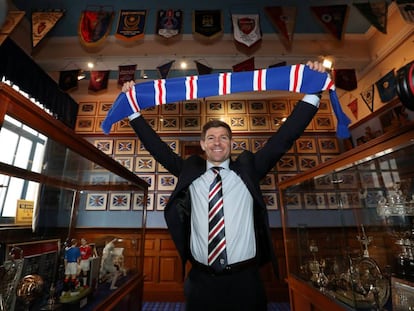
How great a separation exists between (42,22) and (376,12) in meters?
5.05

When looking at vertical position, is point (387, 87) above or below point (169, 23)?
below

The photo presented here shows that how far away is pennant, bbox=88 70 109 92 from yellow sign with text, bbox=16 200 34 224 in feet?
13.2

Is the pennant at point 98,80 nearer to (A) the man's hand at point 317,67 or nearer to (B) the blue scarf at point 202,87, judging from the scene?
(B) the blue scarf at point 202,87

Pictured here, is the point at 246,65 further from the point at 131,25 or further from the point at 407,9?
the point at 407,9

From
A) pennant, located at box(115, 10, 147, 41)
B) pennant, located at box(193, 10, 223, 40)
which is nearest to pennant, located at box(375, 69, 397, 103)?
pennant, located at box(193, 10, 223, 40)

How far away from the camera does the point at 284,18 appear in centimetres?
371

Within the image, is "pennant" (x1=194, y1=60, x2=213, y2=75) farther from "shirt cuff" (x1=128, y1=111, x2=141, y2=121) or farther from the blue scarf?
"shirt cuff" (x1=128, y1=111, x2=141, y2=121)

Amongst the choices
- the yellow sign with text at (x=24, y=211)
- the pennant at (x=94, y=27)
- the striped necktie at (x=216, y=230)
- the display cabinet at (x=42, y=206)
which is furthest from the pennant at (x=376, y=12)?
the yellow sign with text at (x=24, y=211)

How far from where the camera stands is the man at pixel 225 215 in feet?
4.53

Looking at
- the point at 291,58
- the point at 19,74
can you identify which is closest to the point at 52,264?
the point at 19,74

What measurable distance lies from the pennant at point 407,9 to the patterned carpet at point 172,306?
468 centimetres

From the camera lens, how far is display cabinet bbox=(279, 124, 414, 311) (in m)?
1.59

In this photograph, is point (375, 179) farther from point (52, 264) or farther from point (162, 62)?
point (162, 62)

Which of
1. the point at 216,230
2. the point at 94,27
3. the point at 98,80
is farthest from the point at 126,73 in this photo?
the point at 216,230
